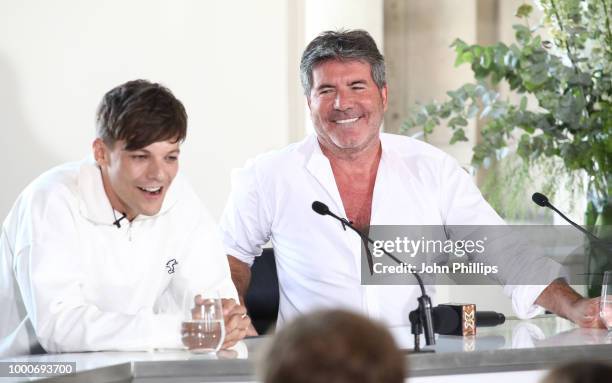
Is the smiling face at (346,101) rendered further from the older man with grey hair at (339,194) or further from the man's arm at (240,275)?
the man's arm at (240,275)

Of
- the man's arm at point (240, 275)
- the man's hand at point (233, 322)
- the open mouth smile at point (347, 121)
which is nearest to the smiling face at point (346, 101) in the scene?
the open mouth smile at point (347, 121)

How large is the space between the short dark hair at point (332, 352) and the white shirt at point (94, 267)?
4.99ft

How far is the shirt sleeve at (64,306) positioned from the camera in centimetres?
241

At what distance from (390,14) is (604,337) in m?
3.40

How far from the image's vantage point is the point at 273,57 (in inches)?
177

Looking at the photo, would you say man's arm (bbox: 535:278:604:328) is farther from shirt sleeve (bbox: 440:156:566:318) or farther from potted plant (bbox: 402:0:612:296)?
potted plant (bbox: 402:0:612:296)

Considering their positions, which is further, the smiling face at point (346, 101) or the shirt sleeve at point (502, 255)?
the smiling face at point (346, 101)

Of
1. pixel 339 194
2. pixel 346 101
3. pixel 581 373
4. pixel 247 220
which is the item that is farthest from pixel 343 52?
pixel 581 373

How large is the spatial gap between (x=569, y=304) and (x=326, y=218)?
0.81m

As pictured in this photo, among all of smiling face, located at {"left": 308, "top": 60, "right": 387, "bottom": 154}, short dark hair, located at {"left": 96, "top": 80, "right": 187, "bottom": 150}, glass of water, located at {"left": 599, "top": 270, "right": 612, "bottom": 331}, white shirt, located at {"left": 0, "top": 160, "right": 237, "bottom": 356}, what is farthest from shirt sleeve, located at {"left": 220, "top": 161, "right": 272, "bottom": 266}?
glass of water, located at {"left": 599, "top": 270, "right": 612, "bottom": 331}

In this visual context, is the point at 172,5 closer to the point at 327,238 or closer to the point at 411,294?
the point at 327,238

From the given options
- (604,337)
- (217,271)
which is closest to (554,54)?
(604,337)

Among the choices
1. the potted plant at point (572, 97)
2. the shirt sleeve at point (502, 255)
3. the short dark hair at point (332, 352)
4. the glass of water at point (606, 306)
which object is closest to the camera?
the short dark hair at point (332, 352)

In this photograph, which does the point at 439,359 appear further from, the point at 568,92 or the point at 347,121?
the point at 568,92
